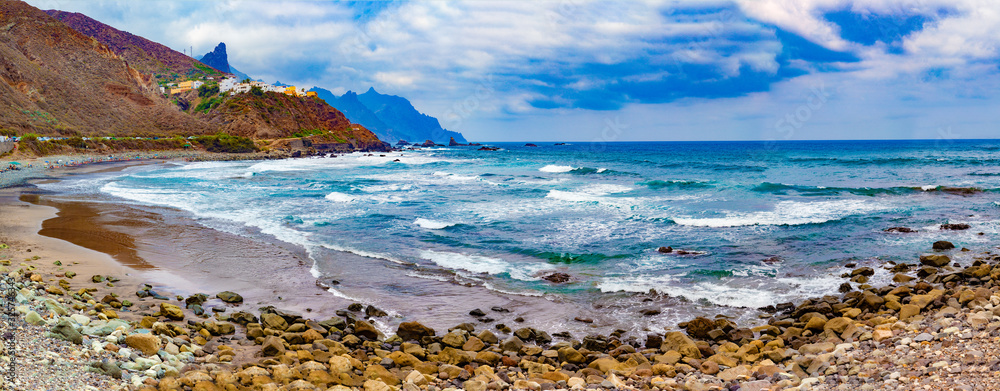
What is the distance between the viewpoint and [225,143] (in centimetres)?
7950

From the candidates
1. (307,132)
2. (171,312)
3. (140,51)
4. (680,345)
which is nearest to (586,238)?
(680,345)

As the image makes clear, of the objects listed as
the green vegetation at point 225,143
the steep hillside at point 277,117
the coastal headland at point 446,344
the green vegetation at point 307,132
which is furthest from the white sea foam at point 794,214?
the green vegetation at point 307,132

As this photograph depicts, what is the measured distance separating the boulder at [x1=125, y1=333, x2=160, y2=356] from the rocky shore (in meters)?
0.01

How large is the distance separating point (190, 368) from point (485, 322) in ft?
16.1

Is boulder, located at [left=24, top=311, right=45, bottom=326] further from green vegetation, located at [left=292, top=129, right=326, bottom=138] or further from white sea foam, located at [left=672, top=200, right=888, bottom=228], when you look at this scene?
green vegetation, located at [left=292, top=129, right=326, bottom=138]

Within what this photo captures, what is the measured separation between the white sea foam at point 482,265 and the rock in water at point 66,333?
8455mm

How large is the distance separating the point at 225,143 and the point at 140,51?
10072 cm

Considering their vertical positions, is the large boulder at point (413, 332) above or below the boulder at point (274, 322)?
below

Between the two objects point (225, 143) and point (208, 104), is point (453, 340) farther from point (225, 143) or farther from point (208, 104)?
point (208, 104)

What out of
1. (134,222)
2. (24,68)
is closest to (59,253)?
(134,222)

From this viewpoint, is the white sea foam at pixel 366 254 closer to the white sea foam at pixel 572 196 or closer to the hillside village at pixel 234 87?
the white sea foam at pixel 572 196

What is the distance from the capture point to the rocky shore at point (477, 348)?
5414 millimetres

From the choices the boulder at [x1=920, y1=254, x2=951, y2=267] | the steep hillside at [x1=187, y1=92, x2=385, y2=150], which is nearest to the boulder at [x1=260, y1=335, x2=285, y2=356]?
the boulder at [x1=920, y1=254, x2=951, y2=267]

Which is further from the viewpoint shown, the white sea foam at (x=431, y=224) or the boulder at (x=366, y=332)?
the white sea foam at (x=431, y=224)
